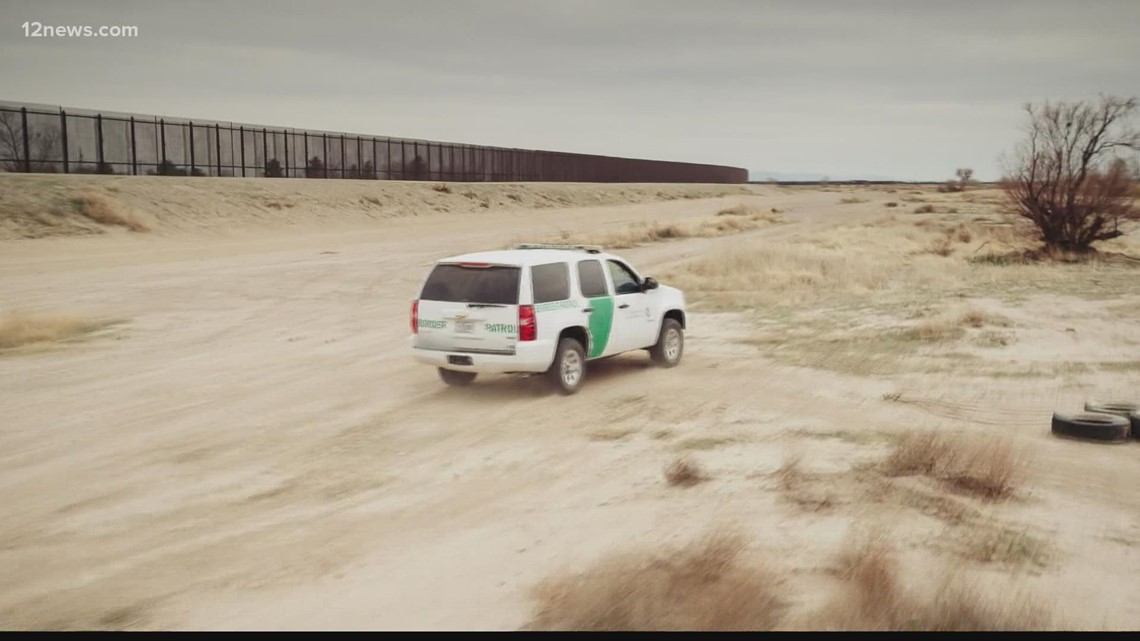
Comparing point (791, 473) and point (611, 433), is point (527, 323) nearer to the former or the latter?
point (611, 433)

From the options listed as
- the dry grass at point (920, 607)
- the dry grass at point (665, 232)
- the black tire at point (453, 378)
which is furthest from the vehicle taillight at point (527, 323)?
the dry grass at point (665, 232)

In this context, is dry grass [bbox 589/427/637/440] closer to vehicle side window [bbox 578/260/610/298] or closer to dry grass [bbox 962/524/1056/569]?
vehicle side window [bbox 578/260/610/298]

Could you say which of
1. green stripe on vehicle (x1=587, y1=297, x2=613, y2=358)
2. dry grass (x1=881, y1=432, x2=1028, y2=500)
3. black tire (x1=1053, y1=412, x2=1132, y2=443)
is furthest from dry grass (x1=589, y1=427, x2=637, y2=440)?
black tire (x1=1053, y1=412, x2=1132, y2=443)

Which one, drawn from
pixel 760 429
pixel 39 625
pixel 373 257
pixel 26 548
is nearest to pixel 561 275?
pixel 760 429

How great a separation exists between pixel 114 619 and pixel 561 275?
7655mm

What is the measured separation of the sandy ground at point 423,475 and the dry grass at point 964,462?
25cm

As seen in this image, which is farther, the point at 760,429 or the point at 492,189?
the point at 492,189

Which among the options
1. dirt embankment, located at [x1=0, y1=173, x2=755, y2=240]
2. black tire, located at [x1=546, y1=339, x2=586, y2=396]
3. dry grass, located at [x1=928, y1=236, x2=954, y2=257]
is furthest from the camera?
dirt embankment, located at [x1=0, y1=173, x2=755, y2=240]

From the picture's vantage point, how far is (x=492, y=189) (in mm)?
78500

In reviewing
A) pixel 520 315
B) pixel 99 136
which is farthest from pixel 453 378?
pixel 99 136

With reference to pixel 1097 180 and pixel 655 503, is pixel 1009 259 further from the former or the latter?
pixel 655 503

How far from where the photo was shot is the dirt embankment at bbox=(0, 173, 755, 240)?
38.9 m

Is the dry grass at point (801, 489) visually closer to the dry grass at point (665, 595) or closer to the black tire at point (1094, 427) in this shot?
the dry grass at point (665, 595)

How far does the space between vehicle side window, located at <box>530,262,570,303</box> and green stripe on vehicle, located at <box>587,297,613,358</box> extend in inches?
19.1
